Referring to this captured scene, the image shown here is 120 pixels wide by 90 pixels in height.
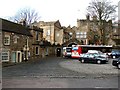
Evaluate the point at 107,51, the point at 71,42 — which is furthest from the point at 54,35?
the point at 107,51

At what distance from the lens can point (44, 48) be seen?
215 ft

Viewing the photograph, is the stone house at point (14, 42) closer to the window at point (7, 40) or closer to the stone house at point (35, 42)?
the window at point (7, 40)

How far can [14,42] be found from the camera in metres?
46.3

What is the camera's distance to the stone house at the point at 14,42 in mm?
42938

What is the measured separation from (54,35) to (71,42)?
41.6 feet

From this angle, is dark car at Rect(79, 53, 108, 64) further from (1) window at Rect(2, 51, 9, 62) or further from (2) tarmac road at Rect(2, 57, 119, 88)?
(2) tarmac road at Rect(2, 57, 119, 88)

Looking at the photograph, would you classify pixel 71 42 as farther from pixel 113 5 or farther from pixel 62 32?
pixel 113 5

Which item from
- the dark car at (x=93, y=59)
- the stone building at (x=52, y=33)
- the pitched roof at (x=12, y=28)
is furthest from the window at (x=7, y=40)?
the stone building at (x=52, y=33)

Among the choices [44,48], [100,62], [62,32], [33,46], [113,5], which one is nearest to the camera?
[100,62]

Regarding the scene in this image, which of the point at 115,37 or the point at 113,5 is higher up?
the point at 113,5

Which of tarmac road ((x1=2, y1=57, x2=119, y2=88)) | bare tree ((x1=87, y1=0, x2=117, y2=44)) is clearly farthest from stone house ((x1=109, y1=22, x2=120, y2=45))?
tarmac road ((x1=2, y1=57, x2=119, y2=88))

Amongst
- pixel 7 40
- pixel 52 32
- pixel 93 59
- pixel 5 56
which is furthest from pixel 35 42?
pixel 52 32

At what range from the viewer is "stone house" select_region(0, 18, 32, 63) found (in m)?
42.9

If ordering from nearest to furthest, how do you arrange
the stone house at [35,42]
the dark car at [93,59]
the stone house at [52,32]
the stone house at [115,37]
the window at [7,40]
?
the dark car at [93,59] → the window at [7,40] → the stone house at [35,42] → the stone house at [115,37] → the stone house at [52,32]
